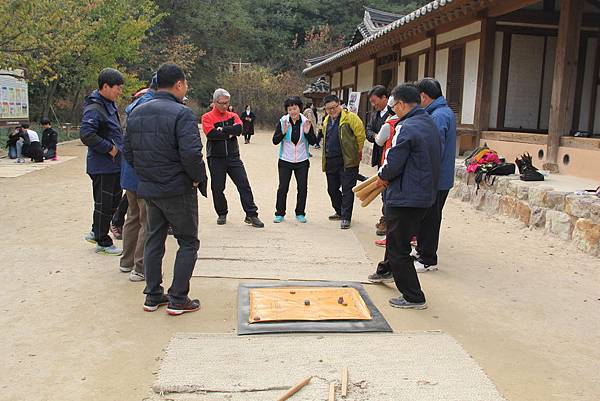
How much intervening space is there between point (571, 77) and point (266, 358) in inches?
247

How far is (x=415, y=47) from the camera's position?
12898mm

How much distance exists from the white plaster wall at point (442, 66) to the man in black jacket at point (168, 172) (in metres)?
8.42

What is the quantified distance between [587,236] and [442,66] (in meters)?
6.45

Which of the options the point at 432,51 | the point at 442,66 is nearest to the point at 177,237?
the point at 442,66

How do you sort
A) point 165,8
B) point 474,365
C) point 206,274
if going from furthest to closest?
point 165,8, point 206,274, point 474,365

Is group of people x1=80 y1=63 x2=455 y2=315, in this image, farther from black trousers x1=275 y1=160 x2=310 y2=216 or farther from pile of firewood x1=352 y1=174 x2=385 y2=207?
black trousers x1=275 y1=160 x2=310 y2=216

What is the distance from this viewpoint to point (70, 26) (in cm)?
1330

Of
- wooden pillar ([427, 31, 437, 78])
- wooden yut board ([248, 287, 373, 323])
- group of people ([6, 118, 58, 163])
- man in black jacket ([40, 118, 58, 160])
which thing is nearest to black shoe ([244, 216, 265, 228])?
wooden yut board ([248, 287, 373, 323])

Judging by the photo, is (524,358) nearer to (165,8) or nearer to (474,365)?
(474,365)

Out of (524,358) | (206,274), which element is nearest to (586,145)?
(524,358)

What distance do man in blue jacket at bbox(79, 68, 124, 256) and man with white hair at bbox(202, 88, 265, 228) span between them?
146cm

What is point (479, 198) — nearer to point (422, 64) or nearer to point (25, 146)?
point (422, 64)

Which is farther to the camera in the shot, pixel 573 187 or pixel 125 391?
pixel 573 187

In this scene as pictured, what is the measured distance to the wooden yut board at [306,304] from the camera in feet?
12.2
